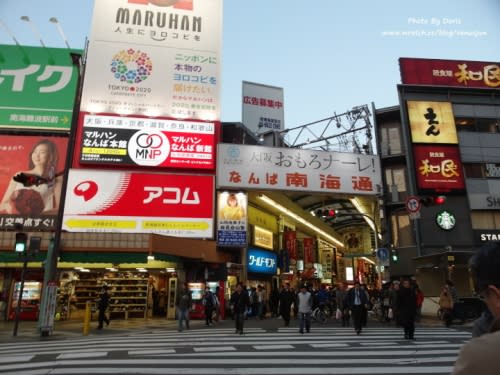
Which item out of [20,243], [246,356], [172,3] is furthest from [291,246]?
[246,356]

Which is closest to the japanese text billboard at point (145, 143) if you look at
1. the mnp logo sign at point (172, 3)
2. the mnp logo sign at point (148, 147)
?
the mnp logo sign at point (148, 147)

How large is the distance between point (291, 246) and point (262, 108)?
1367cm

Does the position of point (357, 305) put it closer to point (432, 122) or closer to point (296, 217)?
point (296, 217)

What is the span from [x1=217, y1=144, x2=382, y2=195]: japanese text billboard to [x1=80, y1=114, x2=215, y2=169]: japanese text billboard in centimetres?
132

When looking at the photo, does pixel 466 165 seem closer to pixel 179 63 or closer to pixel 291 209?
pixel 291 209

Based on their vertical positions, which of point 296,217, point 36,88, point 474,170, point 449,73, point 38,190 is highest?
point 449,73

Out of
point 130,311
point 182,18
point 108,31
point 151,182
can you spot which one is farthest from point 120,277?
point 182,18

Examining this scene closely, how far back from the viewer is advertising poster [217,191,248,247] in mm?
23172

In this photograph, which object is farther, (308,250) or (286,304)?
(308,250)

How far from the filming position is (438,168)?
2803 centimetres

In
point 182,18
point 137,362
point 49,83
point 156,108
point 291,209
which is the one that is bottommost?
point 137,362

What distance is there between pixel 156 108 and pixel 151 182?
4.82 meters

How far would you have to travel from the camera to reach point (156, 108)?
2500cm

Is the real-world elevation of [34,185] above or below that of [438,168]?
below
